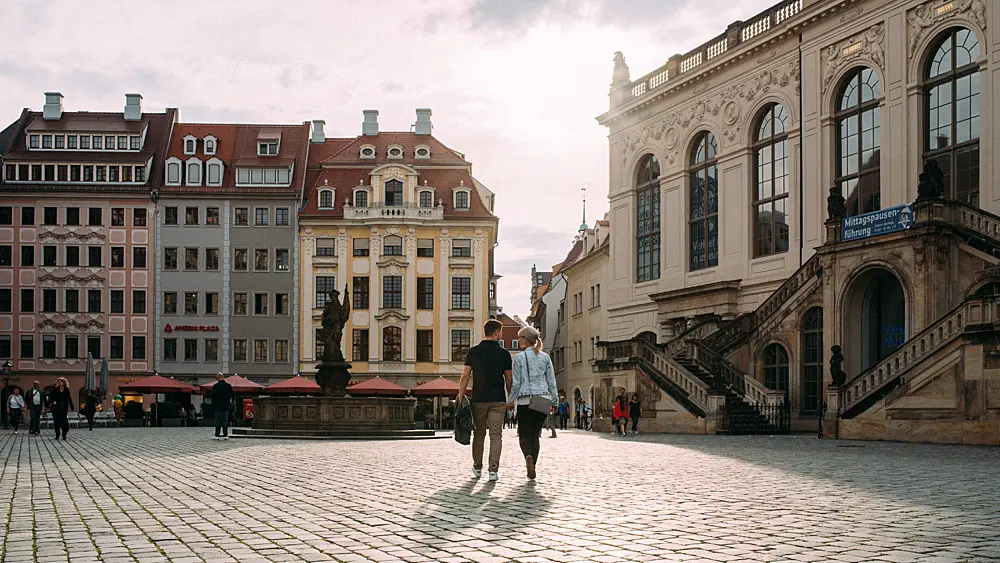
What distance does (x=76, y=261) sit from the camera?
221 ft

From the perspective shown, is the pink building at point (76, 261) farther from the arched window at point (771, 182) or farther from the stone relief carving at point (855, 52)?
the stone relief carving at point (855, 52)

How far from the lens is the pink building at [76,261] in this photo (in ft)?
219

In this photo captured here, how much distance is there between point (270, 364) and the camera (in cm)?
6700

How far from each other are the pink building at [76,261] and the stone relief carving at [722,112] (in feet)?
107

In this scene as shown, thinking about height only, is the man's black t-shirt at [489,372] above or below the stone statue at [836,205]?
below

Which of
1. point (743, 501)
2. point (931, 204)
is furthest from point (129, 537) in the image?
point (931, 204)

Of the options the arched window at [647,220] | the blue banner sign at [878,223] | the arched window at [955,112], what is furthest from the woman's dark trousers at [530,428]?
the arched window at [647,220]

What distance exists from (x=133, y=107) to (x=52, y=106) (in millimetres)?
4681

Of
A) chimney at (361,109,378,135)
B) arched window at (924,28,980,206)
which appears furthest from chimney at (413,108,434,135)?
arched window at (924,28,980,206)

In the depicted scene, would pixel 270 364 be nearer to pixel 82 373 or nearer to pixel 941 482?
pixel 82 373

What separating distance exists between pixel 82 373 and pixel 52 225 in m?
8.66

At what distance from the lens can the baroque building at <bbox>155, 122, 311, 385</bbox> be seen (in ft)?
220

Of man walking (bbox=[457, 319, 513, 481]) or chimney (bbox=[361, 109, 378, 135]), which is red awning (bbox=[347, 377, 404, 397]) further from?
man walking (bbox=[457, 319, 513, 481])

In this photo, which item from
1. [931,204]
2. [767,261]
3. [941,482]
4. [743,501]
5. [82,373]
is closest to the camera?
[743,501]
